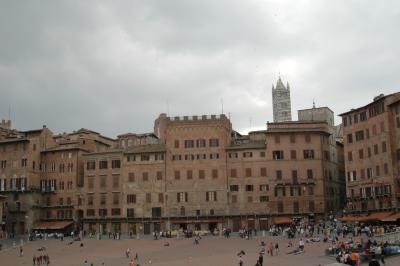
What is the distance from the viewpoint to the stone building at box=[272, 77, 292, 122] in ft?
535

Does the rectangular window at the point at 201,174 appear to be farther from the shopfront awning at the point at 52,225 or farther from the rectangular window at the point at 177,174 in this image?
the shopfront awning at the point at 52,225

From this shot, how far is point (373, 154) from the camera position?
70.4 m

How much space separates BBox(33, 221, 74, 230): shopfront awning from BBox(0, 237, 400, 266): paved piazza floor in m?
7.88

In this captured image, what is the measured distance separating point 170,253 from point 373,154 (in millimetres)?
29821

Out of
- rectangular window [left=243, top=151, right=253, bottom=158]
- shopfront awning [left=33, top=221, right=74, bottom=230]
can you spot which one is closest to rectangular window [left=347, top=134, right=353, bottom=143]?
rectangular window [left=243, top=151, right=253, bottom=158]

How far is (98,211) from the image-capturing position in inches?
3477

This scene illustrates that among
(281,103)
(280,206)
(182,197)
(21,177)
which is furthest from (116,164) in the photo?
(281,103)

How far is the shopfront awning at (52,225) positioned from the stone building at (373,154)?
4516 centimetres

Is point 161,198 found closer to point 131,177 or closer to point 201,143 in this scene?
point 131,177

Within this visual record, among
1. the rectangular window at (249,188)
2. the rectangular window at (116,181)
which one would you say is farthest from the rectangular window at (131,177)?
the rectangular window at (249,188)

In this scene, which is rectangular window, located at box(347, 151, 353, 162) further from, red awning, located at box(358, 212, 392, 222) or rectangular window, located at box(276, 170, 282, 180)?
rectangular window, located at box(276, 170, 282, 180)

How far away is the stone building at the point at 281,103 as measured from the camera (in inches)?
6417

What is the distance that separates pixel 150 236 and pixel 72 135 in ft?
99.4

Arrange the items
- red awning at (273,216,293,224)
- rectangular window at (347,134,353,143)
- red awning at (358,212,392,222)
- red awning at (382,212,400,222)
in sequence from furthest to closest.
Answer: red awning at (273,216,293,224) → rectangular window at (347,134,353,143) → red awning at (358,212,392,222) → red awning at (382,212,400,222)
